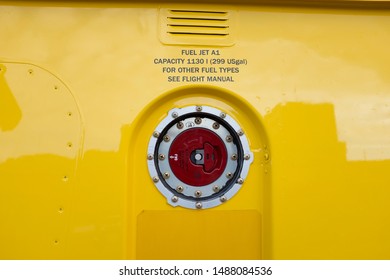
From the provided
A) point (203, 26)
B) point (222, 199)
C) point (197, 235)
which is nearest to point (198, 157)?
point (222, 199)

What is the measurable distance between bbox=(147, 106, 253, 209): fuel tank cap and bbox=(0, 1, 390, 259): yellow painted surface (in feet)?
0.10

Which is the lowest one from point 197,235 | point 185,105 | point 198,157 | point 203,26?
point 197,235

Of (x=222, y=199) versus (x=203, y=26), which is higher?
(x=203, y=26)

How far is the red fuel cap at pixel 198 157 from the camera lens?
1534 millimetres

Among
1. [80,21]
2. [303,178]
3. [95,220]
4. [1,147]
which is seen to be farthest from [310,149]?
[1,147]

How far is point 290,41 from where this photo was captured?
1521mm

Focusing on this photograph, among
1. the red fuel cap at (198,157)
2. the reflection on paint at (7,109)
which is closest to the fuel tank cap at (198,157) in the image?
the red fuel cap at (198,157)

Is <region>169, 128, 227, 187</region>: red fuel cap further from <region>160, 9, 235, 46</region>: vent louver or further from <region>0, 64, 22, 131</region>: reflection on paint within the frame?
<region>0, 64, 22, 131</region>: reflection on paint

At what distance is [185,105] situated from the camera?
154cm

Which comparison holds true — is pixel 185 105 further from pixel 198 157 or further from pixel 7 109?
pixel 7 109

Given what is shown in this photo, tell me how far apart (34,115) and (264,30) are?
89 centimetres

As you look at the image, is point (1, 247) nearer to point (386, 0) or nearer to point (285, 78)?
point (285, 78)

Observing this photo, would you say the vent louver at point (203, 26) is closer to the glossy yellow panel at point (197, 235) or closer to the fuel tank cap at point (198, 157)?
the fuel tank cap at point (198, 157)

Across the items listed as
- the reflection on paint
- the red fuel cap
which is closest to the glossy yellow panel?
the red fuel cap
